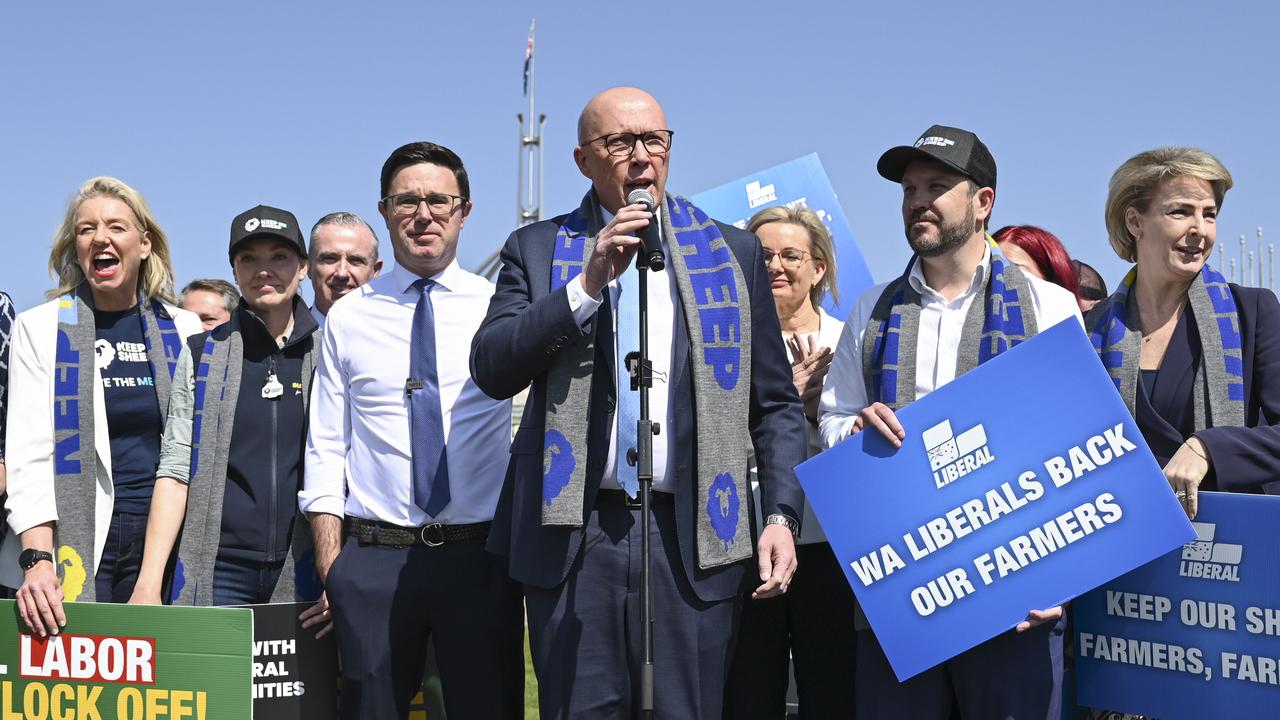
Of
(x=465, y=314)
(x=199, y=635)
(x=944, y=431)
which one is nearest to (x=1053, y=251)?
(x=944, y=431)

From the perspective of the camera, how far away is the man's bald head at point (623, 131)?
10.6ft

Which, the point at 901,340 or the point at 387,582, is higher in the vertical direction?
the point at 901,340

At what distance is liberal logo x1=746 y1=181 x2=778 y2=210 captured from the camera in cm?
601

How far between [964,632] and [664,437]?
2.95 ft

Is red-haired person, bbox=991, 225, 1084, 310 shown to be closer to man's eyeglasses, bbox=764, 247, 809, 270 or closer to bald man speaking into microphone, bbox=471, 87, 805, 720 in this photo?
man's eyeglasses, bbox=764, 247, 809, 270

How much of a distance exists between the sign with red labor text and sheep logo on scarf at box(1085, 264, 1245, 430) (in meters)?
2.70

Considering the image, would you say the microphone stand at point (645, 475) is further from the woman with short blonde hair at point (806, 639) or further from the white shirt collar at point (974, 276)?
the woman with short blonde hair at point (806, 639)

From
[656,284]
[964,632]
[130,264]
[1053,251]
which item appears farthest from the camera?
[1053,251]

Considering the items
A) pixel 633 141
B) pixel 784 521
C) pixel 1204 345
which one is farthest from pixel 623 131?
pixel 1204 345

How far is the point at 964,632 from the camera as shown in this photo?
3.17 meters

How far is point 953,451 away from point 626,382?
86 cm

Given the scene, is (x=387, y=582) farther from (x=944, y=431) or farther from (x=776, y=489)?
(x=944, y=431)

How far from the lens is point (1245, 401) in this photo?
344cm

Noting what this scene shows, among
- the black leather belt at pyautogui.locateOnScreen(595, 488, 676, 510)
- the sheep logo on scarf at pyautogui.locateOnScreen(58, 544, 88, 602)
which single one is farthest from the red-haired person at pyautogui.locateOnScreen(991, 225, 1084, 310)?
the sheep logo on scarf at pyautogui.locateOnScreen(58, 544, 88, 602)
